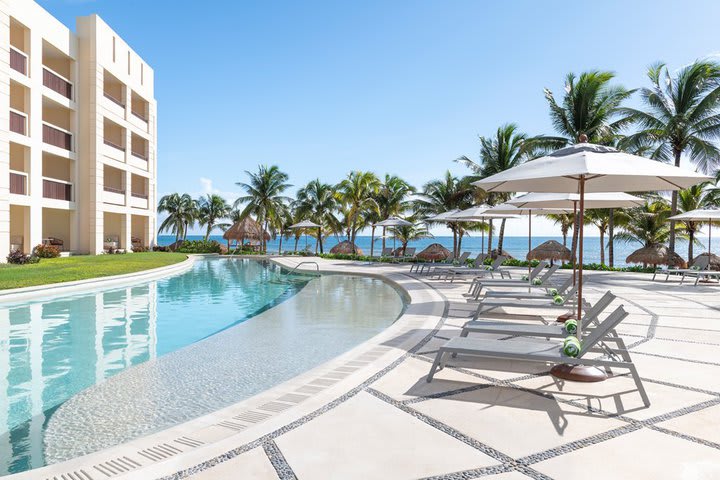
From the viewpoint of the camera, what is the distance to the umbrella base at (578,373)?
170 inches

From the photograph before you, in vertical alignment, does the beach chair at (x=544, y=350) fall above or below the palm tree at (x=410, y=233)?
below

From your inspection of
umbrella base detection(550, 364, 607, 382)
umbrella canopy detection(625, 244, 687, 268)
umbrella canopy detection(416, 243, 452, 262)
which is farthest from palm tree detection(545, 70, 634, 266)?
umbrella base detection(550, 364, 607, 382)

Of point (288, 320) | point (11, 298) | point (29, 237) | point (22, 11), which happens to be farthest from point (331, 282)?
point (22, 11)

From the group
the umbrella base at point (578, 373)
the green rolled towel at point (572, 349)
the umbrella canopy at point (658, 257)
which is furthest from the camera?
the umbrella canopy at point (658, 257)

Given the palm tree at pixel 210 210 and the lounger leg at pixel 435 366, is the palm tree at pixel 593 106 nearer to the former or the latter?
the lounger leg at pixel 435 366

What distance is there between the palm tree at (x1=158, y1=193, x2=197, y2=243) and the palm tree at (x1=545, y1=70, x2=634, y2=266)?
41.2 m

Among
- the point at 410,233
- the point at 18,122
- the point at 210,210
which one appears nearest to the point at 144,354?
the point at 18,122

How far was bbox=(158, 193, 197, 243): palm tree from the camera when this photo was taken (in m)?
49.2

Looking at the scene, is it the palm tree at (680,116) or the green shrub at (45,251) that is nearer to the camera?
the palm tree at (680,116)

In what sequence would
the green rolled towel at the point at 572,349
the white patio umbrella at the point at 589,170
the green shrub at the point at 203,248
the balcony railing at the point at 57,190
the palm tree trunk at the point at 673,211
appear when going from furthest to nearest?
1. the green shrub at the point at 203,248
2. the balcony railing at the point at 57,190
3. the palm tree trunk at the point at 673,211
4. the white patio umbrella at the point at 589,170
5. the green rolled towel at the point at 572,349

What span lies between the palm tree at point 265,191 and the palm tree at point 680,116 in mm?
23668

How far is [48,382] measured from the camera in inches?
213

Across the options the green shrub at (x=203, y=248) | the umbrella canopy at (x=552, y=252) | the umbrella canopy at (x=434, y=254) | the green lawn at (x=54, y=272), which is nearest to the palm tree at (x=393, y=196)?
the umbrella canopy at (x=434, y=254)

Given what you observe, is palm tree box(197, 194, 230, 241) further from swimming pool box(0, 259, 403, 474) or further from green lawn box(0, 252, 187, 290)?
swimming pool box(0, 259, 403, 474)
